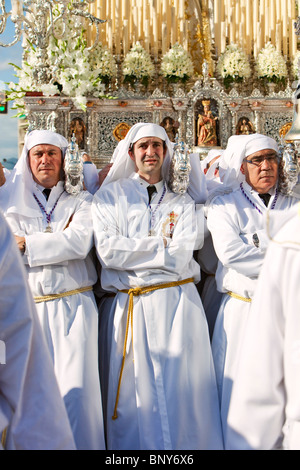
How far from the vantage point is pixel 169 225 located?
4172 mm

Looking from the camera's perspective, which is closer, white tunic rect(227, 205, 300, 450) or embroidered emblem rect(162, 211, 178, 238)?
white tunic rect(227, 205, 300, 450)

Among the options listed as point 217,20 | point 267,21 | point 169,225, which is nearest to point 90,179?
point 169,225

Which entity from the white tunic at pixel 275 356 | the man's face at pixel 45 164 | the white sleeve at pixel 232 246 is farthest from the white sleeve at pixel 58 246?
the white tunic at pixel 275 356

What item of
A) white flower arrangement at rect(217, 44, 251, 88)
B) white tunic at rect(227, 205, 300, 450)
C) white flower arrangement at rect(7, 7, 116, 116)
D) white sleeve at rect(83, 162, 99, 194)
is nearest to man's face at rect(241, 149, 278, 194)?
white sleeve at rect(83, 162, 99, 194)

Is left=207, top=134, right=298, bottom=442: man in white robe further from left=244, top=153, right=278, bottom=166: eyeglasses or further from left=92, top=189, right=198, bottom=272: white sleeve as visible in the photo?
left=92, top=189, right=198, bottom=272: white sleeve

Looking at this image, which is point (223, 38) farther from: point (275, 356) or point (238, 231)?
point (275, 356)

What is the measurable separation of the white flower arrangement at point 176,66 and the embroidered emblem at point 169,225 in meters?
6.11

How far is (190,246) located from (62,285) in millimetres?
963

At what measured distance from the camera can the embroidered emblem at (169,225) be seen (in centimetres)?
414

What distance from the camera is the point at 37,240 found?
3.82 m

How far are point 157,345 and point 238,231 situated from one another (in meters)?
1.02

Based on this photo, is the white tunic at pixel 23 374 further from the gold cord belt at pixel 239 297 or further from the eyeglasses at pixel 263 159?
the eyeglasses at pixel 263 159

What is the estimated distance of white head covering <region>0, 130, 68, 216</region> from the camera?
4.08m

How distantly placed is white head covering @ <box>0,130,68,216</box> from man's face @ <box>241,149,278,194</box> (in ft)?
4.91
